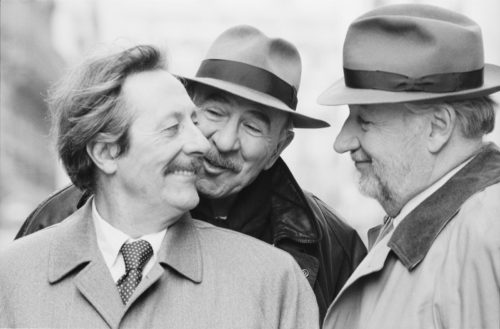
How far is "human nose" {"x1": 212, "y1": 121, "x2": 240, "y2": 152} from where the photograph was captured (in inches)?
149

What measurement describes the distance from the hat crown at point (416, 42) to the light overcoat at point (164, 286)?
0.83 metres

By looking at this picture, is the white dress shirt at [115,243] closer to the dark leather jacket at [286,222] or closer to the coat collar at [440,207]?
the dark leather jacket at [286,222]

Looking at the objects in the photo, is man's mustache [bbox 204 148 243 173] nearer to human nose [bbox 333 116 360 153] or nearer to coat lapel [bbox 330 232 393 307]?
human nose [bbox 333 116 360 153]

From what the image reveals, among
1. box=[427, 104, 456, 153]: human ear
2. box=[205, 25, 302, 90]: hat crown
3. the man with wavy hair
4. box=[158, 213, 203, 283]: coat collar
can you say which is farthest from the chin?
box=[205, 25, 302, 90]: hat crown

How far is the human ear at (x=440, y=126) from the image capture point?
3174 mm

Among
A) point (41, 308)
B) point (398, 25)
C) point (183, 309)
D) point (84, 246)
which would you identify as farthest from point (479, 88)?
point (41, 308)

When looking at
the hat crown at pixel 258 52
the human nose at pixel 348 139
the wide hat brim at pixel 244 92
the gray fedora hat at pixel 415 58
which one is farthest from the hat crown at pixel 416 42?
the hat crown at pixel 258 52

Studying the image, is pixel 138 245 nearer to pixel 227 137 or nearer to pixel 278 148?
pixel 227 137

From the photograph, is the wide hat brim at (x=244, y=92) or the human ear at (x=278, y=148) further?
the human ear at (x=278, y=148)

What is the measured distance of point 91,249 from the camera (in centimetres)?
310

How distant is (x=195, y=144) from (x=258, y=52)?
3.13 feet

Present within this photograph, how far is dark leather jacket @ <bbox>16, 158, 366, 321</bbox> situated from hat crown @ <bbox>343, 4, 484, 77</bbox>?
0.88 m

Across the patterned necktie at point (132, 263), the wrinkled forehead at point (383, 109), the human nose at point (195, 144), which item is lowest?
the patterned necktie at point (132, 263)

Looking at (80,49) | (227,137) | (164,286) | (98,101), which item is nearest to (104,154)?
(98,101)
